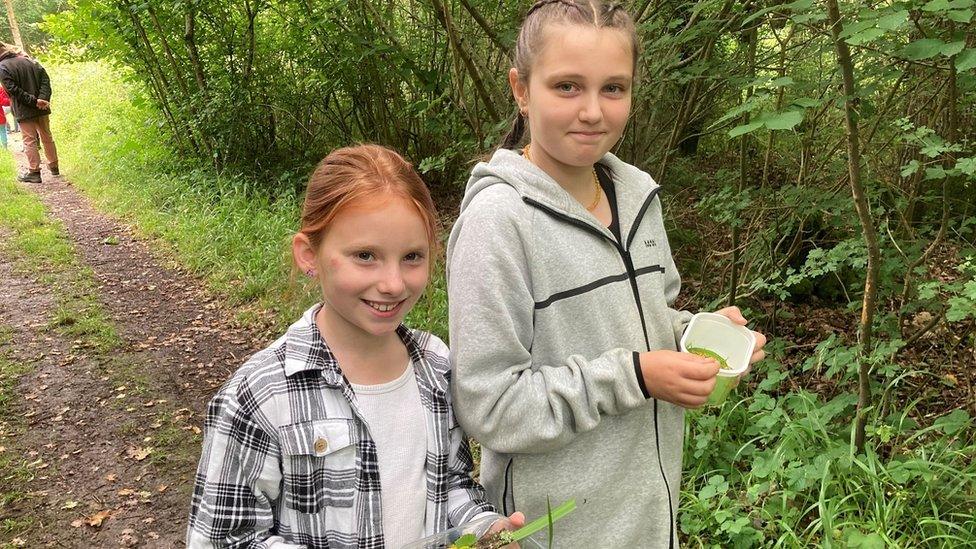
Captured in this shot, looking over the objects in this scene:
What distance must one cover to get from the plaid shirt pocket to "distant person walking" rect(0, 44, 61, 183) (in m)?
11.2

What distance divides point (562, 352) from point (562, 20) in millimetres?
689

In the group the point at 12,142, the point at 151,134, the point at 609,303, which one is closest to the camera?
the point at 609,303

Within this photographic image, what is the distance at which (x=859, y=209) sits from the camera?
2402mm

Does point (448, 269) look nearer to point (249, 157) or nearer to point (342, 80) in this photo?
point (342, 80)

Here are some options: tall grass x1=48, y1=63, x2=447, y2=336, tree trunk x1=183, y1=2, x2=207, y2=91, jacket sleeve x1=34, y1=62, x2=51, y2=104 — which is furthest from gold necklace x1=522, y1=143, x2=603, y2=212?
jacket sleeve x1=34, y1=62, x2=51, y2=104

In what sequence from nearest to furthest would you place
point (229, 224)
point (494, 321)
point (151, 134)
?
point (494, 321), point (229, 224), point (151, 134)

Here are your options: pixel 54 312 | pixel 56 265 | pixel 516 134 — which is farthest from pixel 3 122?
pixel 516 134

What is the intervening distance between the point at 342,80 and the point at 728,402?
5.64 metres

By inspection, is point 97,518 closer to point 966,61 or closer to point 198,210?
point 966,61

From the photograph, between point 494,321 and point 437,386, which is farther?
point 437,386

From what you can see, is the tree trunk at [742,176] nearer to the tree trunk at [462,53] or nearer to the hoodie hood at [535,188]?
the tree trunk at [462,53]

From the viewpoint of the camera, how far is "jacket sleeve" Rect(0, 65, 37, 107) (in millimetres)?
9961

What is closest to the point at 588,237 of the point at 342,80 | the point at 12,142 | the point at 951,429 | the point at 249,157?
the point at 951,429

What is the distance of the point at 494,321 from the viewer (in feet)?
4.53
